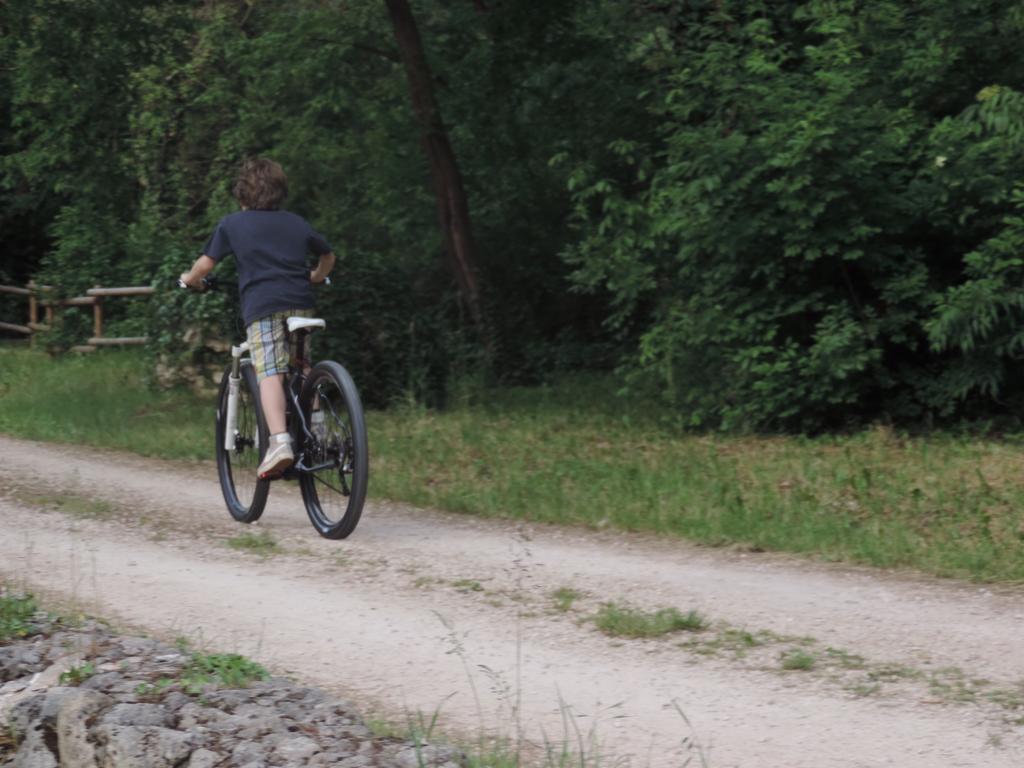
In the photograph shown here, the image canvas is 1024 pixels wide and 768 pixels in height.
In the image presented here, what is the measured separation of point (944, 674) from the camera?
5066mm

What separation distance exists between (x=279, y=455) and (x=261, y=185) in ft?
4.86

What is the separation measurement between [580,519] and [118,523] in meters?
2.67

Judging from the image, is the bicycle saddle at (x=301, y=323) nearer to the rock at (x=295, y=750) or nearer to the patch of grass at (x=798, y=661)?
the patch of grass at (x=798, y=661)

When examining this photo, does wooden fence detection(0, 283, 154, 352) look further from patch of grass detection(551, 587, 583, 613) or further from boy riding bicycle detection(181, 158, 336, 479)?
patch of grass detection(551, 587, 583, 613)

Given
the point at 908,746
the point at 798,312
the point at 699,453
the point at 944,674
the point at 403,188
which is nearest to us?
the point at 908,746

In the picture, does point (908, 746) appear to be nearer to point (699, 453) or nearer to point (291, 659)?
point (291, 659)

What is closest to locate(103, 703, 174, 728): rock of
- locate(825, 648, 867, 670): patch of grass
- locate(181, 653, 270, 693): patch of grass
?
locate(181, 653, 270, 693): patch of grass

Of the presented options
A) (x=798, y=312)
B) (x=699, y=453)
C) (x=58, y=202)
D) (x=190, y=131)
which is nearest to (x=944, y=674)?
(x=699, y=453)

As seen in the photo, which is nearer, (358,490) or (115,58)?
(358,490)

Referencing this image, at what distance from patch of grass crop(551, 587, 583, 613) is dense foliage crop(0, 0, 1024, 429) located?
5.82 metres

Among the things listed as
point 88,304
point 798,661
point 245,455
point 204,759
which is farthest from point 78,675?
point 88,304

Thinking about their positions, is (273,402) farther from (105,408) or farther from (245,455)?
(105,408)

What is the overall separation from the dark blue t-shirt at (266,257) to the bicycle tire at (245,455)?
536 mm

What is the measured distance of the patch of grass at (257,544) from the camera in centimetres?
743
